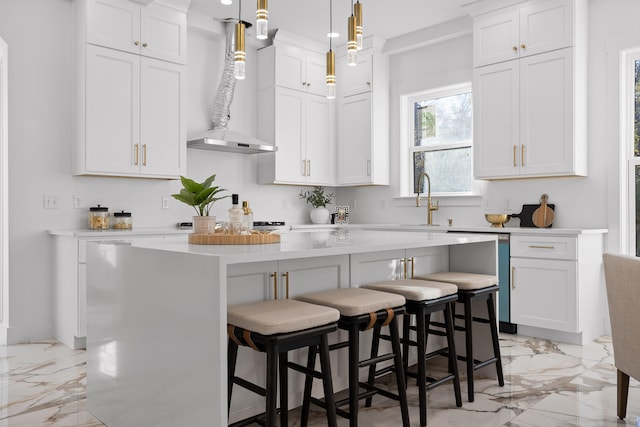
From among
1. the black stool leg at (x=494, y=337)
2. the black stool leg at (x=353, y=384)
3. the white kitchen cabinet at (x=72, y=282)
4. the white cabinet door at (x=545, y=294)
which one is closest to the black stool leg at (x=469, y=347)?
the black stool leg at (x=494, y=337)

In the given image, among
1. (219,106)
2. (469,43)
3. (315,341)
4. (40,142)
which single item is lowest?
(315,341)

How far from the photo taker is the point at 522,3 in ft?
14.1

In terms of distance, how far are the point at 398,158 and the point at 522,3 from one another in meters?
1.99

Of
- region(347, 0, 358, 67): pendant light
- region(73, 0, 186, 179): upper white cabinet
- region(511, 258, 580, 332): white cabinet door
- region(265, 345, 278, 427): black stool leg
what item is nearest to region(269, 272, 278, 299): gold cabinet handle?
region(265, 345, 278, 427): black stool leg

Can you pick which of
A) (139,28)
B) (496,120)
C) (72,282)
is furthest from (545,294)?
(139,28)

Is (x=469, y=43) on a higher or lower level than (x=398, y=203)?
higher

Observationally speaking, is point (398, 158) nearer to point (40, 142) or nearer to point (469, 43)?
point (469, 43)

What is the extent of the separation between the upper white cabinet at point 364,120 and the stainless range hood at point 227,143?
1.02 metres

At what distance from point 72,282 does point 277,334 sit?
2.53 metres

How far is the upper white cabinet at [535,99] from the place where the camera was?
13.4 feet

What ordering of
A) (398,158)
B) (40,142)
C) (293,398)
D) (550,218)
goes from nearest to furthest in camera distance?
(293,398) < (40,142) < (550,218) < (398,158)

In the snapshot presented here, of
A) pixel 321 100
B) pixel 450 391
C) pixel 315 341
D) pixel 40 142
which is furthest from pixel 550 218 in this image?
pixel 40 142

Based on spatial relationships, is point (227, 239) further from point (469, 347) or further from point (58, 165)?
point (58, 165)

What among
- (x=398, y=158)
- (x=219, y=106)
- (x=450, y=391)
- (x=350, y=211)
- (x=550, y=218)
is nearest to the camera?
(x=450, y=391)
